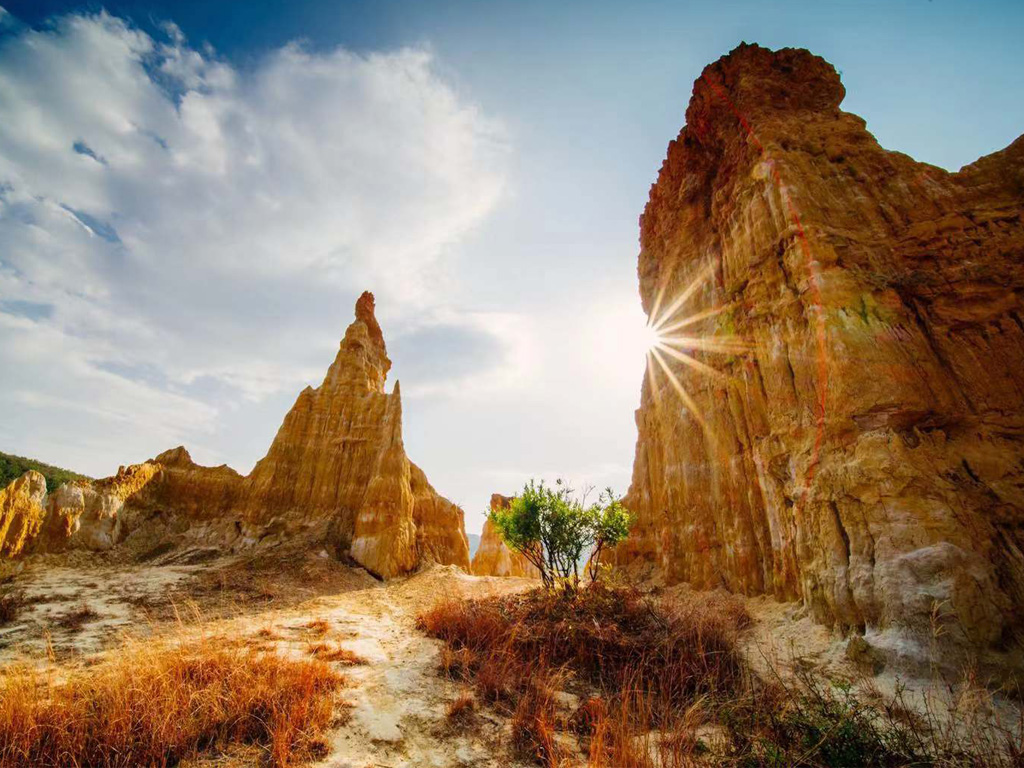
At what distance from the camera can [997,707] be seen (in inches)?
240

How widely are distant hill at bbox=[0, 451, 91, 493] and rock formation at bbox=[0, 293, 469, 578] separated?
28576 mm

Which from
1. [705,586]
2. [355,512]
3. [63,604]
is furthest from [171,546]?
[705,586]

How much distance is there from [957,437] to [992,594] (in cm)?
359

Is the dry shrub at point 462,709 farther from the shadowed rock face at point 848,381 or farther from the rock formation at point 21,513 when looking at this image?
the rock formation at point 21,513

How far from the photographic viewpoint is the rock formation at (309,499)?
22312 mm

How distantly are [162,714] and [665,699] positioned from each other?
289 inches

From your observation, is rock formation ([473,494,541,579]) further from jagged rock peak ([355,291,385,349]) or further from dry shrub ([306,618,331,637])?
dry shrub ([306,618,331,637])

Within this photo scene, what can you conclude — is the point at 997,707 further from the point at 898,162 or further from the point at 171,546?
the point at 171,546

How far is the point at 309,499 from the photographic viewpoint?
26234 mm

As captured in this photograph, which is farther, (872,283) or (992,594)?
(872,283)

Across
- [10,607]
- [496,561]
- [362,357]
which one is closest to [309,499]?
[362,357]

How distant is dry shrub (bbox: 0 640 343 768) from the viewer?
4289mm

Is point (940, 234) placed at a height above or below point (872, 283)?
above

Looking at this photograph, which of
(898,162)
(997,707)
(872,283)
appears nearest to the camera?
(997,707)
